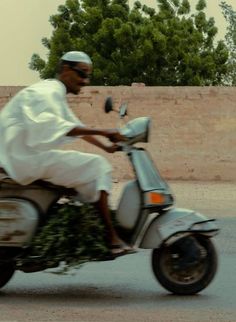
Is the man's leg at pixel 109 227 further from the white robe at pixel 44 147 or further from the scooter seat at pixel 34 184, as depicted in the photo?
the scooter seat at pixel 34 184

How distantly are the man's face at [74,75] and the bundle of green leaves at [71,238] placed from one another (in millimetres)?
887

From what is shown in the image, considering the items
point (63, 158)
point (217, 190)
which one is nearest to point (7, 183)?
point (63, 158)

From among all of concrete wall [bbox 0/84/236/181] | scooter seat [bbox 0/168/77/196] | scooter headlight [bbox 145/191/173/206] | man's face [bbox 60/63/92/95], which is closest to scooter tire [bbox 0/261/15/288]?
scooter seat [bbox 0/168/77/196]

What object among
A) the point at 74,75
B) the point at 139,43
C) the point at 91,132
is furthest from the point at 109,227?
the point at 139,43

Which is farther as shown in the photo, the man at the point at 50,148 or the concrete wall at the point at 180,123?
the concrete wall at the point at 180,123

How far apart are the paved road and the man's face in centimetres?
154

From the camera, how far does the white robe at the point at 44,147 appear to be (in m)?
7.14

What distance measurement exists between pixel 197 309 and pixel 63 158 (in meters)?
1.39

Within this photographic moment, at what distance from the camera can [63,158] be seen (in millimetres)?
7238

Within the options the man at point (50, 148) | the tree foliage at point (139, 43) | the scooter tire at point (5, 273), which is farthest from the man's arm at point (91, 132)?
the tree foliage at point (139, 43)

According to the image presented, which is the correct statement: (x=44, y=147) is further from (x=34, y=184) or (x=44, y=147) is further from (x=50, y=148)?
(x=34, y=184)

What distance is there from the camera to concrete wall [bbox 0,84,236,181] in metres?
26.7

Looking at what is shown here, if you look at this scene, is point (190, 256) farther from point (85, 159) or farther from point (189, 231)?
point (85, 159)

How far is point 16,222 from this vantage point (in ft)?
23.9
